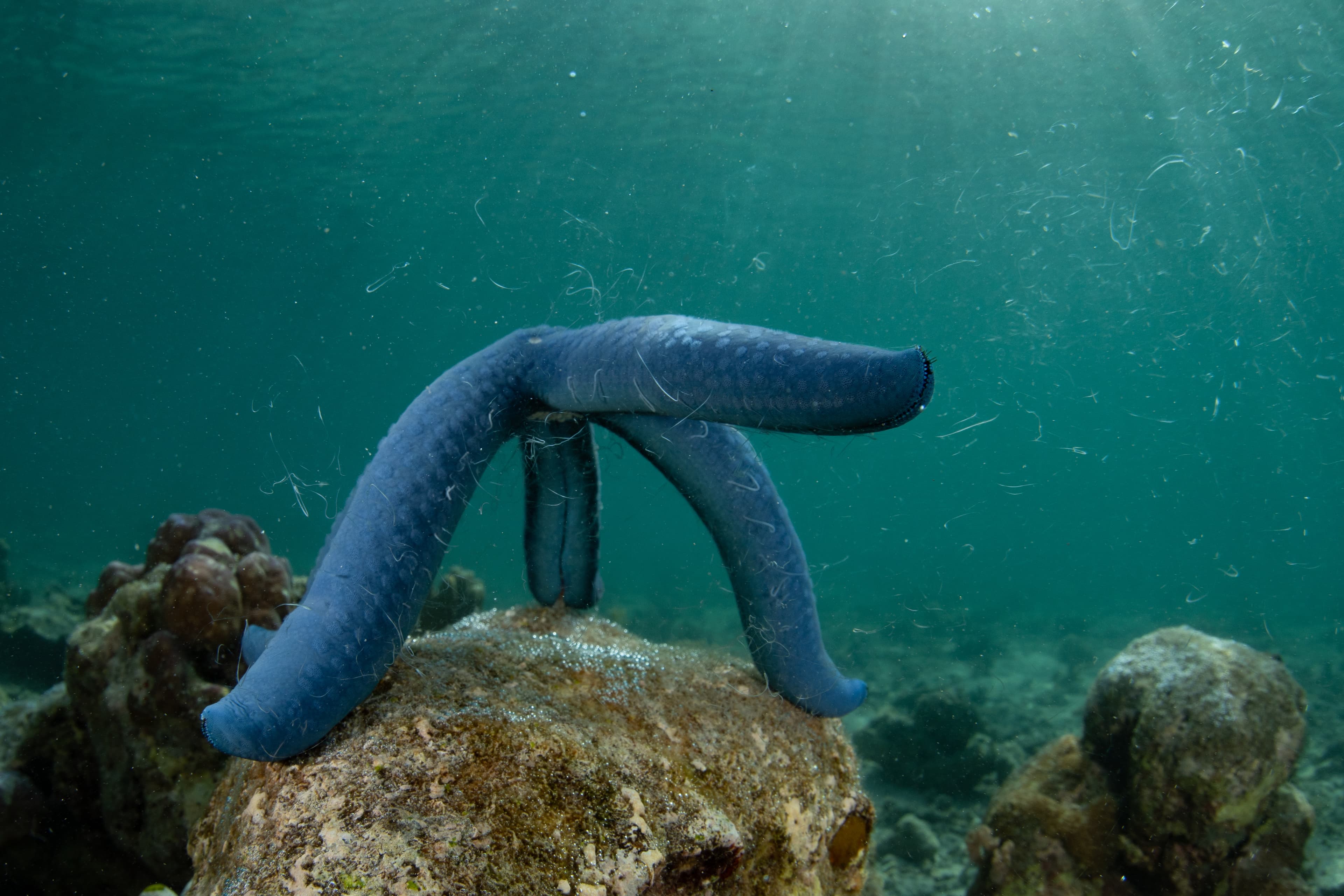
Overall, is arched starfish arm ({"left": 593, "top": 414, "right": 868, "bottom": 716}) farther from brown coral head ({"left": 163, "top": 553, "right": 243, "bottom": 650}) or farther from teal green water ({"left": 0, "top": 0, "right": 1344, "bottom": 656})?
brown coral head ({"left": 163, "top": 553, "right": 243, "bottom": 650})

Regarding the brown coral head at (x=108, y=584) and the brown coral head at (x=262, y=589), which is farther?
the brown coral head at (x=108, y=584)

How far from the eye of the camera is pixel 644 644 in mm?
3557

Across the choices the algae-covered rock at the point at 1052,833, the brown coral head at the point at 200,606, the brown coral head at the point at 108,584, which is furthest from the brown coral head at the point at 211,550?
the algae-covered rock at the point at 1052,833

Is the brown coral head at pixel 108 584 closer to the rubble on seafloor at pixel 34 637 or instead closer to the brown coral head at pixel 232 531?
the brown coral head at pixel 232 531

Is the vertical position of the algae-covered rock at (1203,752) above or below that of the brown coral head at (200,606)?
below

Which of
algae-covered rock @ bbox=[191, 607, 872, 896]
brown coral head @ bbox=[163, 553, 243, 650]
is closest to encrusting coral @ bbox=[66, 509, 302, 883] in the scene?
brown coral head @ bbox=[163, 553, 243, 650]

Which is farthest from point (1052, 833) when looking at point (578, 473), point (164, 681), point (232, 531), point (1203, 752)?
point (232, 531)

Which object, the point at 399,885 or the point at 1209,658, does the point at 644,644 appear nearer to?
the point at 399,885

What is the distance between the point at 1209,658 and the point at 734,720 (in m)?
3.84

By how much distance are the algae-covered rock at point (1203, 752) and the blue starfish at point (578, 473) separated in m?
2.82

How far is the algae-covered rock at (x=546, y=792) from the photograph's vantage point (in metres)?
1.62

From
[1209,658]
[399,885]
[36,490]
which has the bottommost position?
[36,490]

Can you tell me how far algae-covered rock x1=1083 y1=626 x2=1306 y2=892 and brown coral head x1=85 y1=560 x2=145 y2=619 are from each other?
797cm

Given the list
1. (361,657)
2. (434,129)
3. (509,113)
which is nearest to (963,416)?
(361,657)
